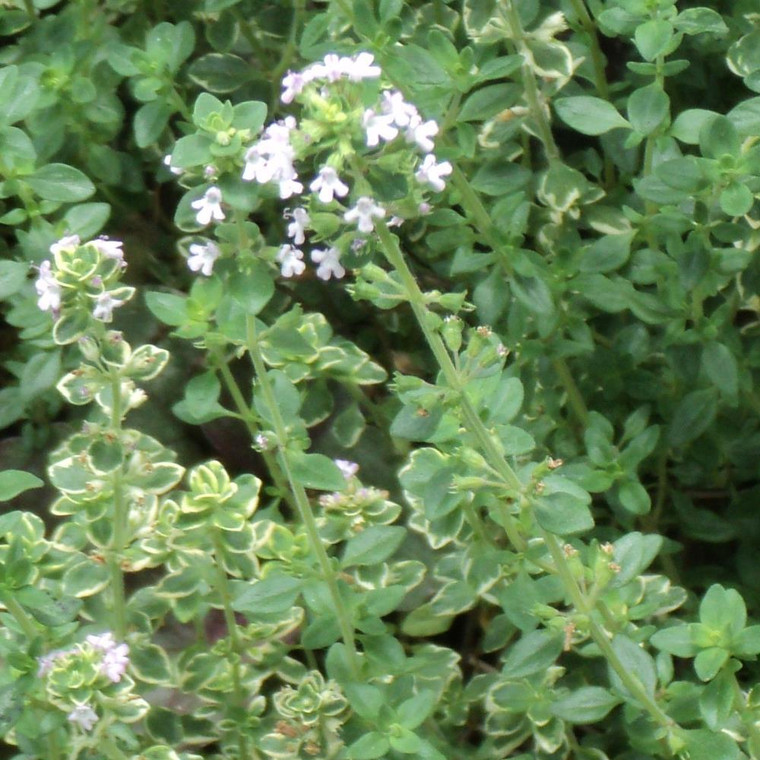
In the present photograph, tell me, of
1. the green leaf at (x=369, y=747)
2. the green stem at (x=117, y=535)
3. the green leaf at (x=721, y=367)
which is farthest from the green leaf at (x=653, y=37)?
the green leaf at (x=369, y=747)

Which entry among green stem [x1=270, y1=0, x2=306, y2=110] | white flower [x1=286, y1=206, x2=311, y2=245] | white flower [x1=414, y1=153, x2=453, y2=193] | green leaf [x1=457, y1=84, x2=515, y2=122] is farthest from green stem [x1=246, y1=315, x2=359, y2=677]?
green stem [x1=270, y1=0, x2=306, y2=110]

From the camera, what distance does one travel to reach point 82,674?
4.09 feet

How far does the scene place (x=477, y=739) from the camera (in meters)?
1.74

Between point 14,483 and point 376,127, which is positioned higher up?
point 376,127

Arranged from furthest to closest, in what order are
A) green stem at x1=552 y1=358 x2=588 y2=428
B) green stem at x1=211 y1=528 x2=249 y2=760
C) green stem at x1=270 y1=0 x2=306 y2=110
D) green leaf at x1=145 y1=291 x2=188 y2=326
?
1. green stem at x1=270 y1=0 x2=306 y2=110
2. green stem at x1=552 y1=358 x2=588 y2=428
3. green stem at x1=211 y1=528 x2=249 y2=760
4. green leaf at x1=145 y1=291 x2=188 y2=326

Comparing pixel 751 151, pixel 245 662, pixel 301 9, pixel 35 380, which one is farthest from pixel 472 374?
pixel 301 9

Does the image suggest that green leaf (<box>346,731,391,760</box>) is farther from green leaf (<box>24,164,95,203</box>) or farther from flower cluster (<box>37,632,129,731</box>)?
green leaf (<box>24,164,95,203</box>)

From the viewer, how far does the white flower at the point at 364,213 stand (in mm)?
1040

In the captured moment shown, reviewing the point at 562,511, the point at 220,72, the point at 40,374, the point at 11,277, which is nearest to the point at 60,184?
the point at 11,277

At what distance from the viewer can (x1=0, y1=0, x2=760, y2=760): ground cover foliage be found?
47.1 inches

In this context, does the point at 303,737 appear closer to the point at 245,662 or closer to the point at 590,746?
the point at 245,662

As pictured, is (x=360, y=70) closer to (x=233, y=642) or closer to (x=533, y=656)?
(x=533, y=656)

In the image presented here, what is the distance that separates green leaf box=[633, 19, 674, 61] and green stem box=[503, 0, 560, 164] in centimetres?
15

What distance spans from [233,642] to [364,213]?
667mm
